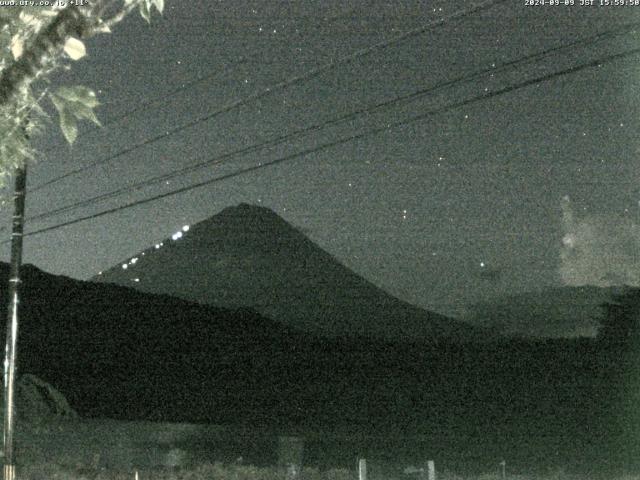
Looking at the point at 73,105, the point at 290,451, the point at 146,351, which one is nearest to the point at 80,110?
the point at 73,105

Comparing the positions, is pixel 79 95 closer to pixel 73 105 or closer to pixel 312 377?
pixel 73 105

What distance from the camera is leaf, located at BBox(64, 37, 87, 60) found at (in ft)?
17.1

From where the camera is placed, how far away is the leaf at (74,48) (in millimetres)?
5199

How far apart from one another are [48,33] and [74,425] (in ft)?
71.0

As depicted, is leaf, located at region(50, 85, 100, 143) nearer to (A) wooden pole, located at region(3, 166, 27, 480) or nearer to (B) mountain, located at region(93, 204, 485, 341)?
(A) wooden pole, located at region(3, 166, 27, 480)

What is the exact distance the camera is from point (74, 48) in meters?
5.23

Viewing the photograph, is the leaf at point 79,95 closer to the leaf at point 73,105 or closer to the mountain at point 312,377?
the leaf at point 73,105

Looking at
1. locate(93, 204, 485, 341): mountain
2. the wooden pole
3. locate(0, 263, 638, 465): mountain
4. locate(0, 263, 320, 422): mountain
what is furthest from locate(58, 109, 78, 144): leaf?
locate(93, 204, 485, 341): mountain

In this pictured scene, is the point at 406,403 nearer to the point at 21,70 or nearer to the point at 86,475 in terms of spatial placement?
the point at 86,475

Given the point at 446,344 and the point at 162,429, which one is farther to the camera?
the point at 446,344

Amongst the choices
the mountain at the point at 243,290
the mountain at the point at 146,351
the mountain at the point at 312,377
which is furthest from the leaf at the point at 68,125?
the mountain at the point at 243,290

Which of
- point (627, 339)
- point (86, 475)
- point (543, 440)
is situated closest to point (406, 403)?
point (543, 440)

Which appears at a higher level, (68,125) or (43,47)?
(43,47)

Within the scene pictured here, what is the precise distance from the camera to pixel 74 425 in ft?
83.6
